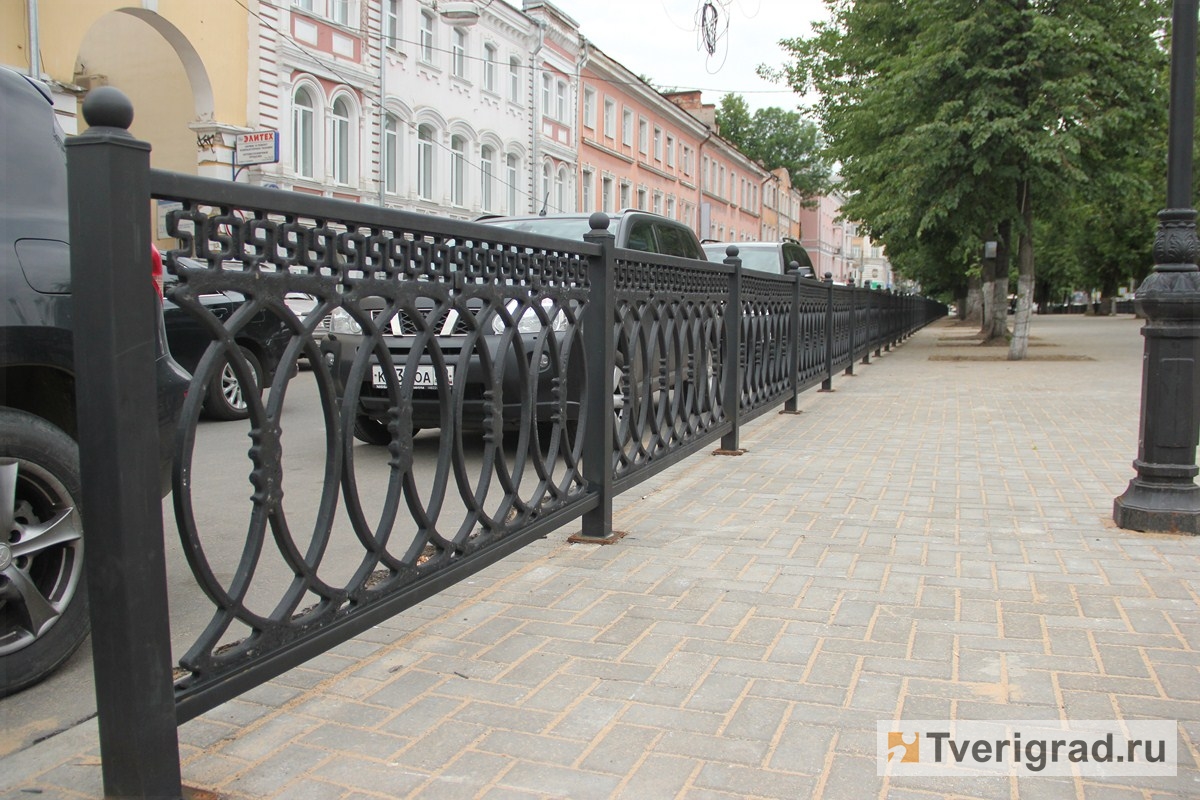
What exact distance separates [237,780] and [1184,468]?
4537 mm

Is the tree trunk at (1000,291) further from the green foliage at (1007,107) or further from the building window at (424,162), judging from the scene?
the building window at (424,162)

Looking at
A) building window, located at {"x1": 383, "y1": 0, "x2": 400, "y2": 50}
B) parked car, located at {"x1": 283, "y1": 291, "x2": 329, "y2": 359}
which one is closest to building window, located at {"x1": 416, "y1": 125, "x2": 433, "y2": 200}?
building window, located at {"x1": 383, "y1": 0, "x2": 400, "y2": 50}

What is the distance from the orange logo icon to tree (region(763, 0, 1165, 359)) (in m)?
16.0

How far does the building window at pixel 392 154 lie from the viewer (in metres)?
26.0

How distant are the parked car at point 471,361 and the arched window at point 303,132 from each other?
15.7m

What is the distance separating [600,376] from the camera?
178 inches

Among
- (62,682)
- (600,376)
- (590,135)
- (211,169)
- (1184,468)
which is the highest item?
(590,135)

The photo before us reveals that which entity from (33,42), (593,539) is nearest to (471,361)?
(593,539)

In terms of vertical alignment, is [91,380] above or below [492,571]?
above

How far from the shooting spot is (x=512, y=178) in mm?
33312

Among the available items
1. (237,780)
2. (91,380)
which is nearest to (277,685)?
(237,780)

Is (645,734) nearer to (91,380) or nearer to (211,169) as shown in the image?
(91,380)

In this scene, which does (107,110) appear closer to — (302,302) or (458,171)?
(302,302)

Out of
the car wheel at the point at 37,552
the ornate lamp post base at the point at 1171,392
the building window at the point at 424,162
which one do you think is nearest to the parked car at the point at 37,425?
the car wheel at the point at 37,552
